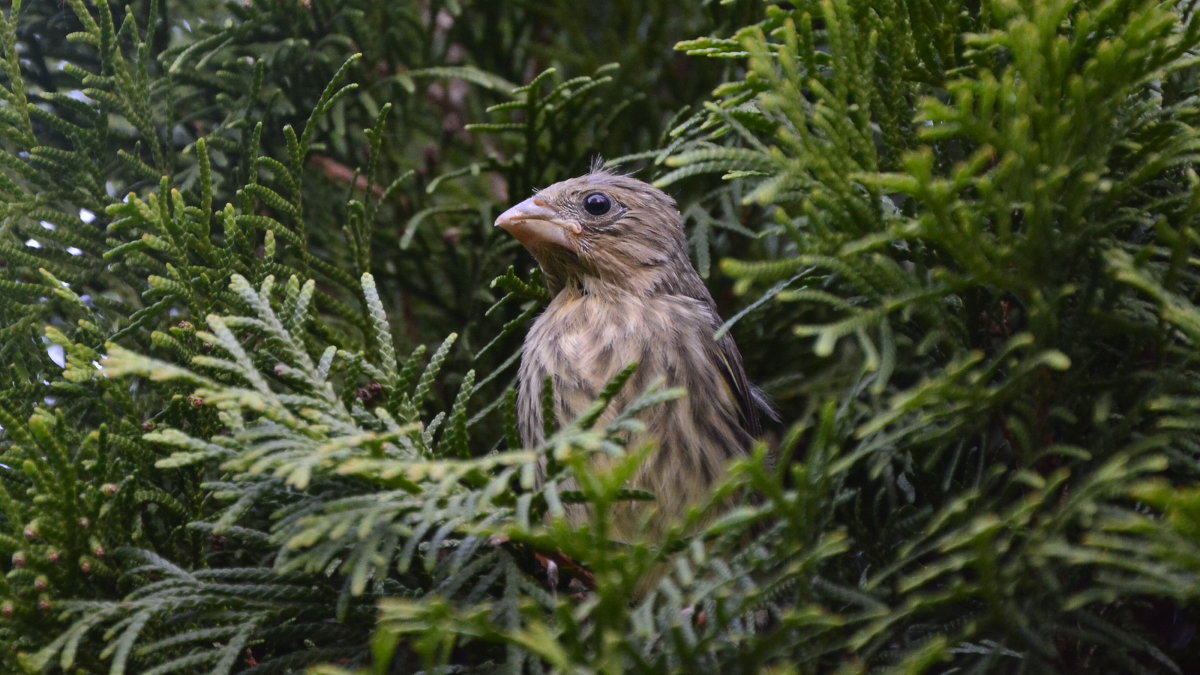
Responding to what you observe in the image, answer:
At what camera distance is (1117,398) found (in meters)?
2.09

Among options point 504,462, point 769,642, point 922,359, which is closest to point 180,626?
point 504,462

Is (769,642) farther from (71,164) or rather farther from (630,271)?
(71,164)

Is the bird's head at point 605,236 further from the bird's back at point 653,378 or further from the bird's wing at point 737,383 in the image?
the bird's wing at point 737,383

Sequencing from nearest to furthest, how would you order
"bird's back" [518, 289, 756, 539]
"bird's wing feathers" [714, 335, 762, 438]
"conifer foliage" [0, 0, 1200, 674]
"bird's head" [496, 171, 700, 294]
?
"conifer foliage" [0, 0, 1200, 674] < "bird's back" [518, 289, 756, 539] < "bird's wing feathers" [714, 335, 762, 438] < "bird's head" [496, 171, 700, 294]

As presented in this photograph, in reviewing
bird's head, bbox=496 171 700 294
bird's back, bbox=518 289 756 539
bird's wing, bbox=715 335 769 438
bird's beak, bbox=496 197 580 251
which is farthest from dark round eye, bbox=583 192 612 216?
bird's wing, bbox=715 335 769 438

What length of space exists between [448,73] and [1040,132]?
6.55 ft

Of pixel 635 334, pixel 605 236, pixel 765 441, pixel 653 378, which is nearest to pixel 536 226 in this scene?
pixel 605 236

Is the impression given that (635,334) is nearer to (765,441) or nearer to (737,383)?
(737,383)

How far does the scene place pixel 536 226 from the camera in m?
3.04

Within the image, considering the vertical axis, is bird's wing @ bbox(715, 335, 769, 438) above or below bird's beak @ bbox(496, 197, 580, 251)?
below

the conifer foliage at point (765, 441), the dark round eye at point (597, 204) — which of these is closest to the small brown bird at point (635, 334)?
the dark round eye at point (597, 204)

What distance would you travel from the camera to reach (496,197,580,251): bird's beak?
300cm

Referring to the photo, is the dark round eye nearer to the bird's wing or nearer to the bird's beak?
the bird's beak

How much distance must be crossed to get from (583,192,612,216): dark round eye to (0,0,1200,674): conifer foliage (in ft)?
2.00
